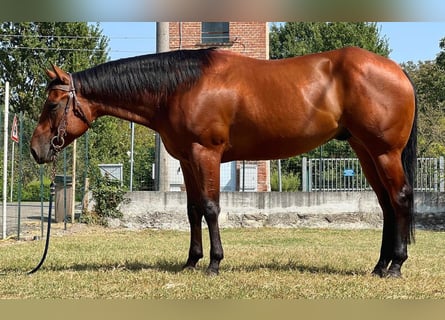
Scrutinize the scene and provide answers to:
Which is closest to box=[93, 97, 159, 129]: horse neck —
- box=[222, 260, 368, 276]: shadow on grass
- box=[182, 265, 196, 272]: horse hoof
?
box=[182, 265, 196, 272]: horse hoof

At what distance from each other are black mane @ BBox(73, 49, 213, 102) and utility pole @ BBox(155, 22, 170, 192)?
868 cm

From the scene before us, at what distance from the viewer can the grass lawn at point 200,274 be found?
4.71 metres

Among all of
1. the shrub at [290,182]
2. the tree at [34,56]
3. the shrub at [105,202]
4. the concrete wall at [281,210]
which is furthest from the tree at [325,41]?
the tree at [34,56]

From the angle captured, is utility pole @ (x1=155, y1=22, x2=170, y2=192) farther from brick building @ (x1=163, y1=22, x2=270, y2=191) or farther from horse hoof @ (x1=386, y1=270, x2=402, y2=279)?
horse hoof @ (x1=386, y1=270, x2=402, y2=279)

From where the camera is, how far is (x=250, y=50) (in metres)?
20.4

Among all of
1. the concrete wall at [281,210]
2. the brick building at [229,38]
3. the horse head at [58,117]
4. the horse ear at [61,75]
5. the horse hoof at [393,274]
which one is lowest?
the horse hoof at [393,274]

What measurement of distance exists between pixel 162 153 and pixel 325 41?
740 inches

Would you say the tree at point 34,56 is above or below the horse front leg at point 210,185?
above

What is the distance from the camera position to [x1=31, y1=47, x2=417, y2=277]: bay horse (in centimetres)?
562

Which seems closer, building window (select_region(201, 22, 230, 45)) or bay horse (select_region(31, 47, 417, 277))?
bay horse (select_region(31, 47, 417, 277))

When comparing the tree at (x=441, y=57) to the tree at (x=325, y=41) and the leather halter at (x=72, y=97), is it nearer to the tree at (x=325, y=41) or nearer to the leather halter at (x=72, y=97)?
the tree at (x=325, y=41)

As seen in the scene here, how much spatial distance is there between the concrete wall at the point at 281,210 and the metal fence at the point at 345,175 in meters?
0.73

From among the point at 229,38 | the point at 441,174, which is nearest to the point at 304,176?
the point at 441,174

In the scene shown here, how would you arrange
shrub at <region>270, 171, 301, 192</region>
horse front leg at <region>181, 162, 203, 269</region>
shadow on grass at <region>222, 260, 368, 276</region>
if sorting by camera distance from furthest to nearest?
shrub at <region>270, 171, 301, 192</region>, horse front leg at <region>181, 162, 203, 269</region>, shadow on grass at <region>222, 260, 368, 276</region>
